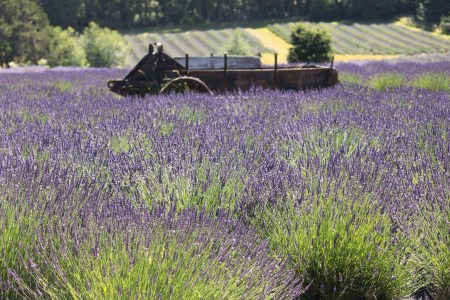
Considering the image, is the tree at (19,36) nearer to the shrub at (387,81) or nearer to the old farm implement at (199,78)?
the shrub at (387,81)

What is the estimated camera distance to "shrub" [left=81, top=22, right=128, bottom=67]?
36.0 m

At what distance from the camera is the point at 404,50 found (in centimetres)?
5038

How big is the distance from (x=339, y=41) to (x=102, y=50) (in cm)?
2785

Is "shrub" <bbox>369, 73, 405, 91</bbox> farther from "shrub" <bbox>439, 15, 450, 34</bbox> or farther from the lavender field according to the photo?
"shrub" <bbox>439, 15, 450, 34</bbox>

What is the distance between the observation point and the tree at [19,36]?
35.0 metres

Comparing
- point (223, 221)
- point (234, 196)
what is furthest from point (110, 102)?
point (223, 221)

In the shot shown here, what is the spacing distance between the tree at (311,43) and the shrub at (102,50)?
12.5 m

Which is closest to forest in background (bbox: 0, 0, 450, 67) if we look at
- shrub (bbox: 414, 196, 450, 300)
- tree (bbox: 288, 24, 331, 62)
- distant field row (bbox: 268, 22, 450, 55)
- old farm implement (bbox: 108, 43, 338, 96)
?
distant field row (bbox: 268, 22, 450, 55)

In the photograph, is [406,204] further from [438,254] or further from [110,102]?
→ [110,102]

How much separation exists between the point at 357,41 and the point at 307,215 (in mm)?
56518

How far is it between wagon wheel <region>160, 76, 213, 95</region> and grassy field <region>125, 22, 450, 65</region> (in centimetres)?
3849

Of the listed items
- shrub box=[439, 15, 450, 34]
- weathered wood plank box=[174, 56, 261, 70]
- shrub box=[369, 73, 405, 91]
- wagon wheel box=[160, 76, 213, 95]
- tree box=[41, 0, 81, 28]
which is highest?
tree box=[41, 0, 81, 28]

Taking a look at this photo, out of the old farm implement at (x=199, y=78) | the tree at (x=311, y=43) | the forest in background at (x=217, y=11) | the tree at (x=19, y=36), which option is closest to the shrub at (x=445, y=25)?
the forest in background at (x=217, y=11)

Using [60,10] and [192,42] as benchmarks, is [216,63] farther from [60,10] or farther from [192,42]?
[60,10]
